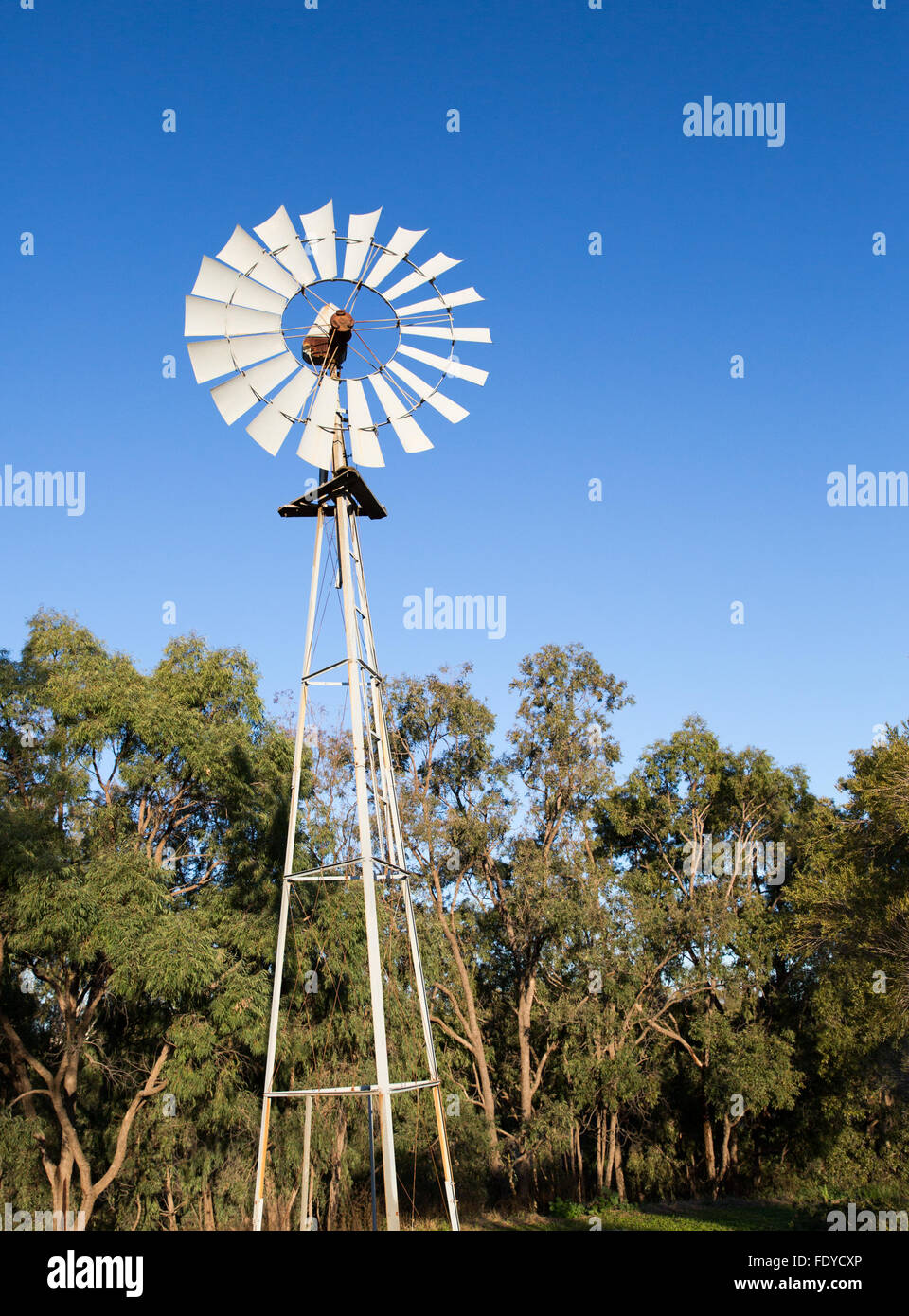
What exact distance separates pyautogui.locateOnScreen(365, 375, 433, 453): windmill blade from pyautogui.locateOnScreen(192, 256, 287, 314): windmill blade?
4.13 feet

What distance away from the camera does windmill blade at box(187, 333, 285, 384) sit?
991 centimetres

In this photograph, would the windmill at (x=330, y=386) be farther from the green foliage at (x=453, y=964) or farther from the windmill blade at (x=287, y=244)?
the green foliage at (x=453, y=964)

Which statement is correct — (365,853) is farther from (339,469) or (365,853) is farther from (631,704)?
(631,704)

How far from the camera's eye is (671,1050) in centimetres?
2628

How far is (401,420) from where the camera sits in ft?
35.0

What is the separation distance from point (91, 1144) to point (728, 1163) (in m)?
16.8

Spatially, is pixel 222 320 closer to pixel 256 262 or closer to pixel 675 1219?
pixel 256 262

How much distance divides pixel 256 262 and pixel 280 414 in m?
1.45

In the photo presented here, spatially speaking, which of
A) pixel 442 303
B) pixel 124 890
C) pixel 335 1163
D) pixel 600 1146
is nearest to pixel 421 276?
pixel 442 303

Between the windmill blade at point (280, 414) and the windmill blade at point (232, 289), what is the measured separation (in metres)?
0.73

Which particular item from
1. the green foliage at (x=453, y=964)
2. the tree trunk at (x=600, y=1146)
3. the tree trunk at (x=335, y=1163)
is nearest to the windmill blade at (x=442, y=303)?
the green foliage at (x=453, y=964)

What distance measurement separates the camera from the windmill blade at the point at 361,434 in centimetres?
1062
